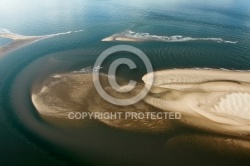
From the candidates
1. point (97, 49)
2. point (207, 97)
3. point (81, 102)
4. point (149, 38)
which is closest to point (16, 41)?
point (97, 49)

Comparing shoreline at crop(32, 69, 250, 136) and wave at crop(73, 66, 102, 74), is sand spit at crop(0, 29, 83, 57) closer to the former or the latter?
shoreline at crop(32, 69, 250, 136)

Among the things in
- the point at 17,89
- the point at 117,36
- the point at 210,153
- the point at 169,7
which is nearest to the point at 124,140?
the point at 210,153

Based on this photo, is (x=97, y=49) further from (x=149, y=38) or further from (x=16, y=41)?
(x=16, y=41)

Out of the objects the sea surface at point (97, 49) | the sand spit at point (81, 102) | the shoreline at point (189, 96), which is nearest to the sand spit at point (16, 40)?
Answer: the sea surface at point (97, 49)

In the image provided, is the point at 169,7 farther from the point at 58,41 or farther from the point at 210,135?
the point at 210,135

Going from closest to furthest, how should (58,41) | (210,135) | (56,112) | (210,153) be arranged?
(210,153) → (210,135) → (56,112) → (58,41)
